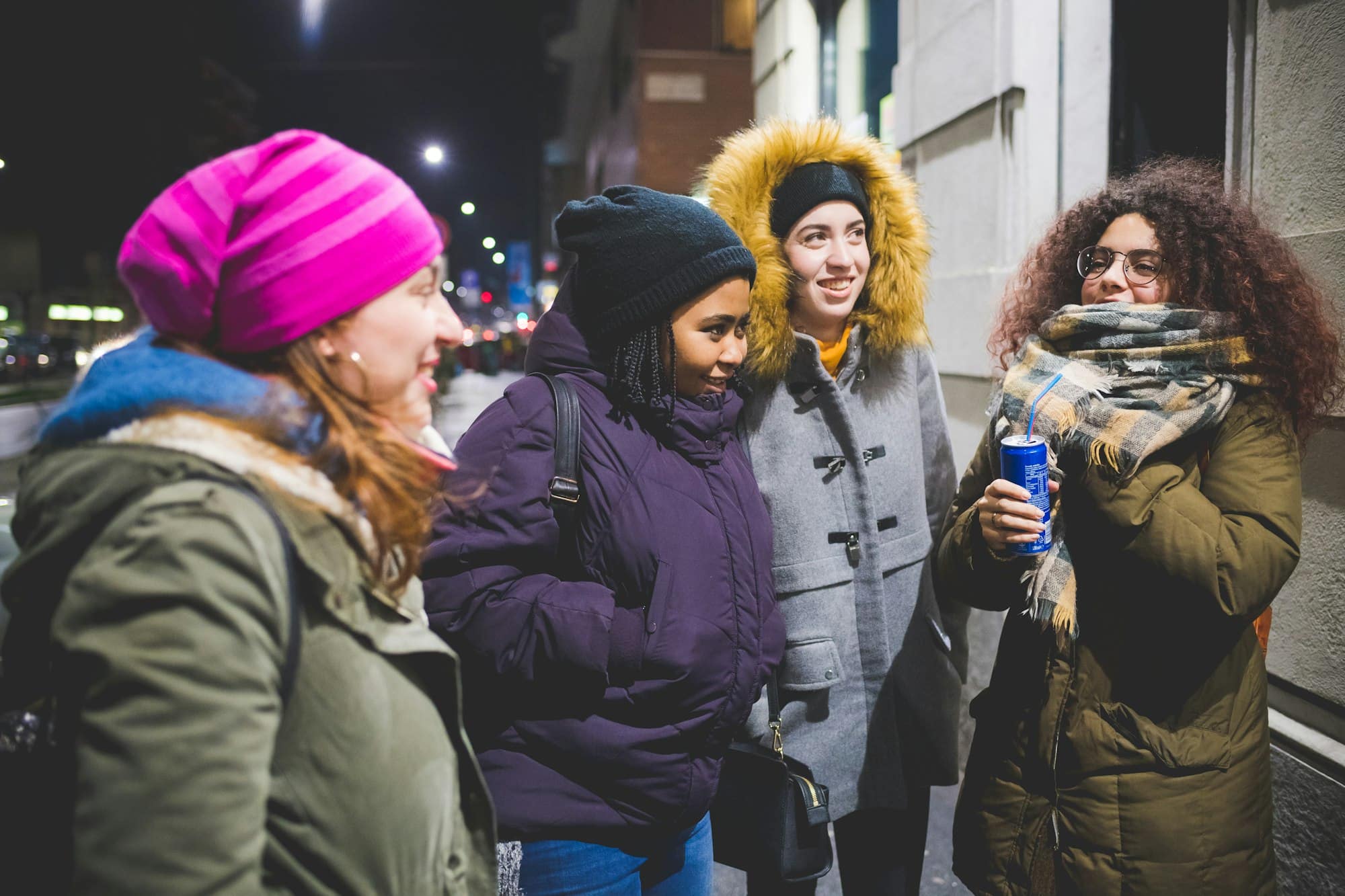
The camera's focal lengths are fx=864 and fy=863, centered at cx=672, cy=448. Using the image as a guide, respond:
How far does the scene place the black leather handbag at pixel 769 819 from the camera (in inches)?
82.3

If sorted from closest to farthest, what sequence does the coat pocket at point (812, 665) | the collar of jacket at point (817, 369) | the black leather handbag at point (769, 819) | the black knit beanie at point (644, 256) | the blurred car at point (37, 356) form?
the black knit beanie at point (644, 256)
the black leather handbag at point (769, 819)
the coat pocket at point (812, 665)
the collar of jacket at point (817, 369)
the blurred car at point (37, 356)

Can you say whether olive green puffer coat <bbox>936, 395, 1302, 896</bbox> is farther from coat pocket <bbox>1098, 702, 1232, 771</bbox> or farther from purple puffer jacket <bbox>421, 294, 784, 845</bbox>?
purple puffer jacket <bbox>421, 294, 784, 845</bbox>

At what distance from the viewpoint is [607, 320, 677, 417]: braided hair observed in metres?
1.96

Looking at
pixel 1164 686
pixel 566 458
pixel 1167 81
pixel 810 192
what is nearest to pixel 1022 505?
pixel 1164 686

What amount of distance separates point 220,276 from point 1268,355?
2103 mm

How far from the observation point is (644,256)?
193cm

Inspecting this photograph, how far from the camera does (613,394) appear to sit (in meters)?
1.97

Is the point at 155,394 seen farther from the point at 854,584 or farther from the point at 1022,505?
the point at 854,584

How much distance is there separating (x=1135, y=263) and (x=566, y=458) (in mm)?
1462

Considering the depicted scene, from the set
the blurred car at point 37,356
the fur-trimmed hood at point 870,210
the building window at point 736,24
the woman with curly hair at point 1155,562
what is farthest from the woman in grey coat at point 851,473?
the blurred car at point 37,356

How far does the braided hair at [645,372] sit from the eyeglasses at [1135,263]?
111 cm

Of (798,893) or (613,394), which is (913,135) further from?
(798,893)

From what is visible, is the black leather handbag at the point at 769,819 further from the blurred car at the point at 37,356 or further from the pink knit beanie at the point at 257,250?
the blurred car at the point at 37,356

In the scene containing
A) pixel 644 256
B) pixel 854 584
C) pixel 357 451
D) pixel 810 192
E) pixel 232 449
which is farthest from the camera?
pixel 810 192
